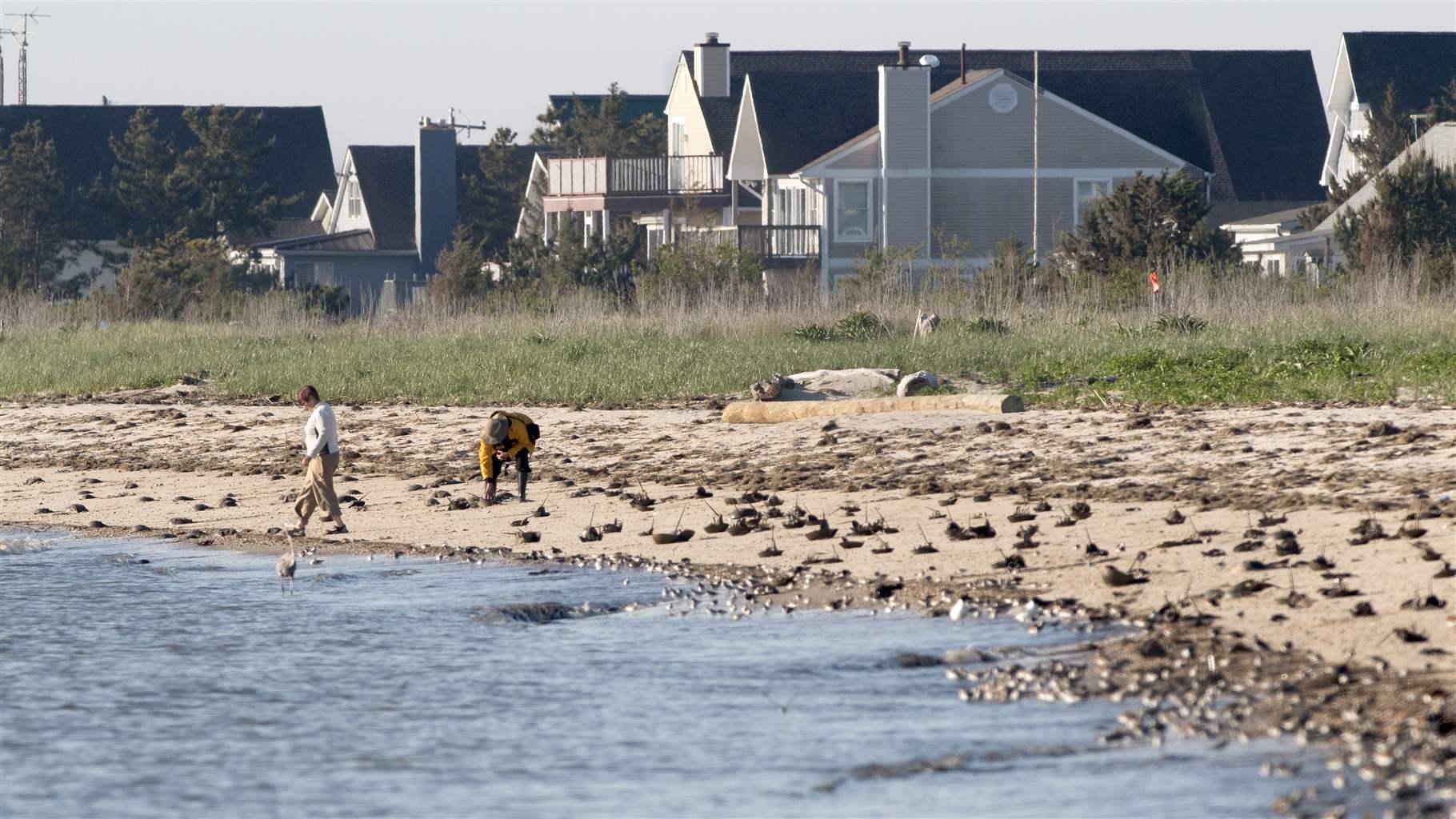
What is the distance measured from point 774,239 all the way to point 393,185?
20.7 metres

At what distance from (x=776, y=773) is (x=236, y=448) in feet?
45.7

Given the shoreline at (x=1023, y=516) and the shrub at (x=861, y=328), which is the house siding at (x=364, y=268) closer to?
the shrub at (x=861, y=328)

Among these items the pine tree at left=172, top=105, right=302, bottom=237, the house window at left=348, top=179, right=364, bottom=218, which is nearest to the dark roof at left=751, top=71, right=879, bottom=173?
the pine tree at left=172, top=105, right=302, bottom=237

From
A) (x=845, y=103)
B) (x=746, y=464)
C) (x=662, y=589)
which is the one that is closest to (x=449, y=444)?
(x=746, y=464)

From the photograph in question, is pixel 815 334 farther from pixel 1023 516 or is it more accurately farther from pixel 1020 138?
pixel 1020 138

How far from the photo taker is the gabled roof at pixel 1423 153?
135 feet

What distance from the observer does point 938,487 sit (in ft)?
53.3

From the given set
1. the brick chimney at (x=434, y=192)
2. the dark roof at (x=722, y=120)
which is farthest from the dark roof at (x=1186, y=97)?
the brick chimney at (x=434, y=192)

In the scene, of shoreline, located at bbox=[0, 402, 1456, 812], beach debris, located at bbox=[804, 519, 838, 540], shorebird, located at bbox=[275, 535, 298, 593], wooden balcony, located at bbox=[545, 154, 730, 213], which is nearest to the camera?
shoreline, located at bbox=[0, 402, 1456, 812]

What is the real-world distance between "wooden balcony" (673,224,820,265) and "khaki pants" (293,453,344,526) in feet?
101

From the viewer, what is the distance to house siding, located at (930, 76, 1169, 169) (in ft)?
165

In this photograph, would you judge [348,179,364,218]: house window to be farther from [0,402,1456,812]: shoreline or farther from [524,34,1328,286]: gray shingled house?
[0,402,1456,812]: shoreline

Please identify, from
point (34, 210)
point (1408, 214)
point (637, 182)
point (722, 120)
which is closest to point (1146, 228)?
point (1408, 214)

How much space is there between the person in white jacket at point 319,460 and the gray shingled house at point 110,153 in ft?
145
